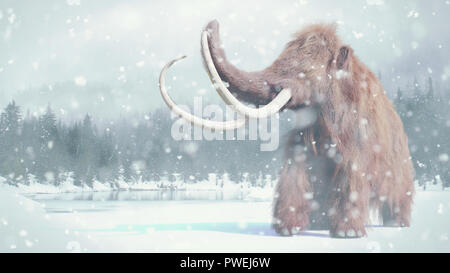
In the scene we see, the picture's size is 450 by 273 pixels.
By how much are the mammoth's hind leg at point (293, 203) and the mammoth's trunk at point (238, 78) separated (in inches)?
28.9

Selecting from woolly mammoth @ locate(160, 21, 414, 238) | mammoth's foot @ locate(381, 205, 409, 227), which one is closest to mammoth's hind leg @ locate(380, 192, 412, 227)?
mammoth's foot @ locate(381, 205, 409, 227)

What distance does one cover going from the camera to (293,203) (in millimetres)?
4082

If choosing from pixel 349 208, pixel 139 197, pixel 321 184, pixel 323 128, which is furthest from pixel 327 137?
pixel 139 197

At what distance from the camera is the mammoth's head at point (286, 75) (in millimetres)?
3584

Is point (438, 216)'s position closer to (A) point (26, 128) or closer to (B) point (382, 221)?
(B) point (382, 221)

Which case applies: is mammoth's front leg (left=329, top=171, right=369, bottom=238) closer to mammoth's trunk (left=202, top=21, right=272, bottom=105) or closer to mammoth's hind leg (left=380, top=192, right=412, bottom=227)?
mammoth's hind leg (left=380, top=192, right=412, bottom=227)

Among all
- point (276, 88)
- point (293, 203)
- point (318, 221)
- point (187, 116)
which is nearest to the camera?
point (187, 116)

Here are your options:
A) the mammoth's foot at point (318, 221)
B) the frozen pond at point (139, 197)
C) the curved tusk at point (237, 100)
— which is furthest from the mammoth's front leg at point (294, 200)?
the frozen pond at point (139, 197)

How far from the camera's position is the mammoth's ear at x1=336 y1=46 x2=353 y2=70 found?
393 cm

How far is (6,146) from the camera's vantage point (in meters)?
16.9

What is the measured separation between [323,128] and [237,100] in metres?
0.83

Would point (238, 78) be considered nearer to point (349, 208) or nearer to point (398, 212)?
point (349, 208)

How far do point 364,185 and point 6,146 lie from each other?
15.7 metres

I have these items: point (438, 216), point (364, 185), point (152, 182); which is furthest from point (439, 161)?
point (152, 182)
